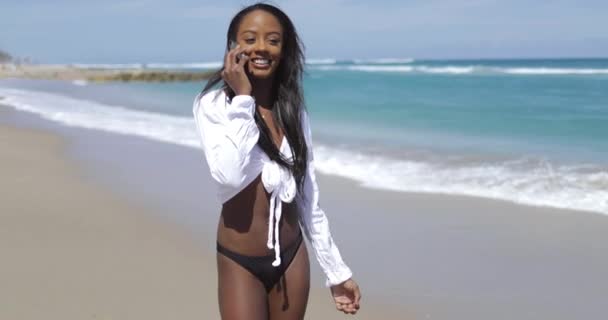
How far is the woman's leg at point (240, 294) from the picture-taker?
2.45m

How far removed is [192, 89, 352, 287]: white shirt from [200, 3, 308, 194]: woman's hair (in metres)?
0.03

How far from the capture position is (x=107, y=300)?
474 centimetres

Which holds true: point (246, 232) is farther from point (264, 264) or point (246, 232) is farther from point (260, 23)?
point (260, 23)

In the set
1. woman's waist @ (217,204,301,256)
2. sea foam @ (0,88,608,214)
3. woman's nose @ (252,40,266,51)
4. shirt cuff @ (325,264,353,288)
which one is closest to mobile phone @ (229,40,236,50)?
woman's nose @ (252,40,266,51)

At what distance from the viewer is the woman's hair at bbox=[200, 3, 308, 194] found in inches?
98.5

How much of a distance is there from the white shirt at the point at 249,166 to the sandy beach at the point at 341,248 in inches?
81.6

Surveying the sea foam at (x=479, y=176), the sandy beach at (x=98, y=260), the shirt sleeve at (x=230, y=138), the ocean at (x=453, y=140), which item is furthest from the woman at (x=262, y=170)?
the sea foam at (x=479, y=176)

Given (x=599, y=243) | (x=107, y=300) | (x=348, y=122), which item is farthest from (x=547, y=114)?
(x=107, y=300)

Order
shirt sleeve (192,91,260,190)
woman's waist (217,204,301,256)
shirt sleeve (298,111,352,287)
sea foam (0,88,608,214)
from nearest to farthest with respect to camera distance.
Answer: shirt sleeve (192,91,260,190), woman's waist (217,204,301,256), shirt sleeve (298,111,352,287), sea foam (0,88,608,214)

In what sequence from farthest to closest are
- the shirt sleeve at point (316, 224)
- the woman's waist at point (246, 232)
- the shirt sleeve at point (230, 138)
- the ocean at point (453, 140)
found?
the ocean at point (453, 140)
the shirt sleeve at point (316, 224)
the woman's waist at point (246, 232)
the shirt sleeve at point (230, 138)

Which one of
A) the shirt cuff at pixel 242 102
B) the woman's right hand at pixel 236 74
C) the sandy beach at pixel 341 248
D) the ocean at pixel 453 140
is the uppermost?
the woman's right hand at pixel 236 74

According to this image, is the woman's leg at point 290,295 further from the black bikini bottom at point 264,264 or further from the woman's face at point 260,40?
the woman's face at point 260,40

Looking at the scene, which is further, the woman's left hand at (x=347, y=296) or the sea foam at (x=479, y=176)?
the sea foam at (x=479, y=176)

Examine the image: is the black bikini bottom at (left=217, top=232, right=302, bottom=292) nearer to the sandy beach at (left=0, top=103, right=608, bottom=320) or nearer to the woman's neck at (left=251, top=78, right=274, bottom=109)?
the woman's neck at (left=251, top=78, right=274, bottom=109)
